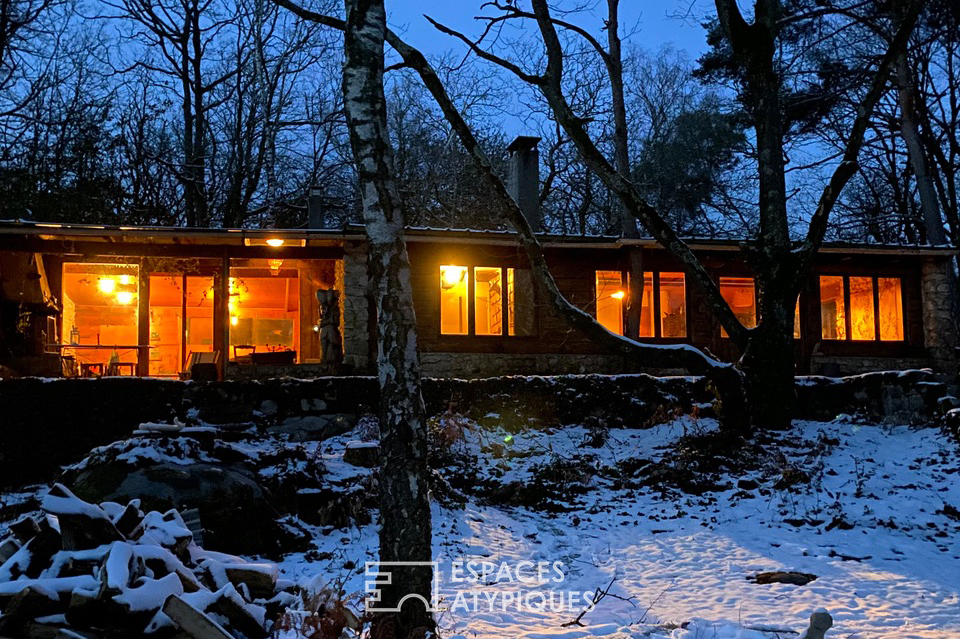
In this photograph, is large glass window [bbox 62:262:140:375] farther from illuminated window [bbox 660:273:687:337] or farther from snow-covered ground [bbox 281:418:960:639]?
illuminated window [bbox 660:273:687:337]

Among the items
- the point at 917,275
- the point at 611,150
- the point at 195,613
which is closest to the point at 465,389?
the point at 195,613

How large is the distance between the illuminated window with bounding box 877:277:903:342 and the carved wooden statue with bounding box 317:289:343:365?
13.7 m

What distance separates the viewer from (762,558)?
7.10 metres

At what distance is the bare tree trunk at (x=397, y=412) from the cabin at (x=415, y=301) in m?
10.8

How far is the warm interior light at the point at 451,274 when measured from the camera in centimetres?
1852

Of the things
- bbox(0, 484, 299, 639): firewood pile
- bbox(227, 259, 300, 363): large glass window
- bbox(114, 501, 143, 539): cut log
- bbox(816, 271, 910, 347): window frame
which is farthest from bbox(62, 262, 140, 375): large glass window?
bbox(816, 271, 910, 347): window frame

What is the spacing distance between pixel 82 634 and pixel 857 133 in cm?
1162

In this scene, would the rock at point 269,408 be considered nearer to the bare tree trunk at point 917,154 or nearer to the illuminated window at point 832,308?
the illuminated window at point 832,308

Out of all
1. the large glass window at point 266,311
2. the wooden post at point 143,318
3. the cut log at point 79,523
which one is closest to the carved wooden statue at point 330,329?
the wooden post at point 143,318

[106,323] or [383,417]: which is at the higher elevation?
[106,323]

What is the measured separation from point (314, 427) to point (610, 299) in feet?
40.1

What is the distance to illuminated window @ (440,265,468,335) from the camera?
61.9ft

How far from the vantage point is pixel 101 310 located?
70.2 ft

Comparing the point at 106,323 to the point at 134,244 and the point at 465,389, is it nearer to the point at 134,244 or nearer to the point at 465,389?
the point at 134,244
